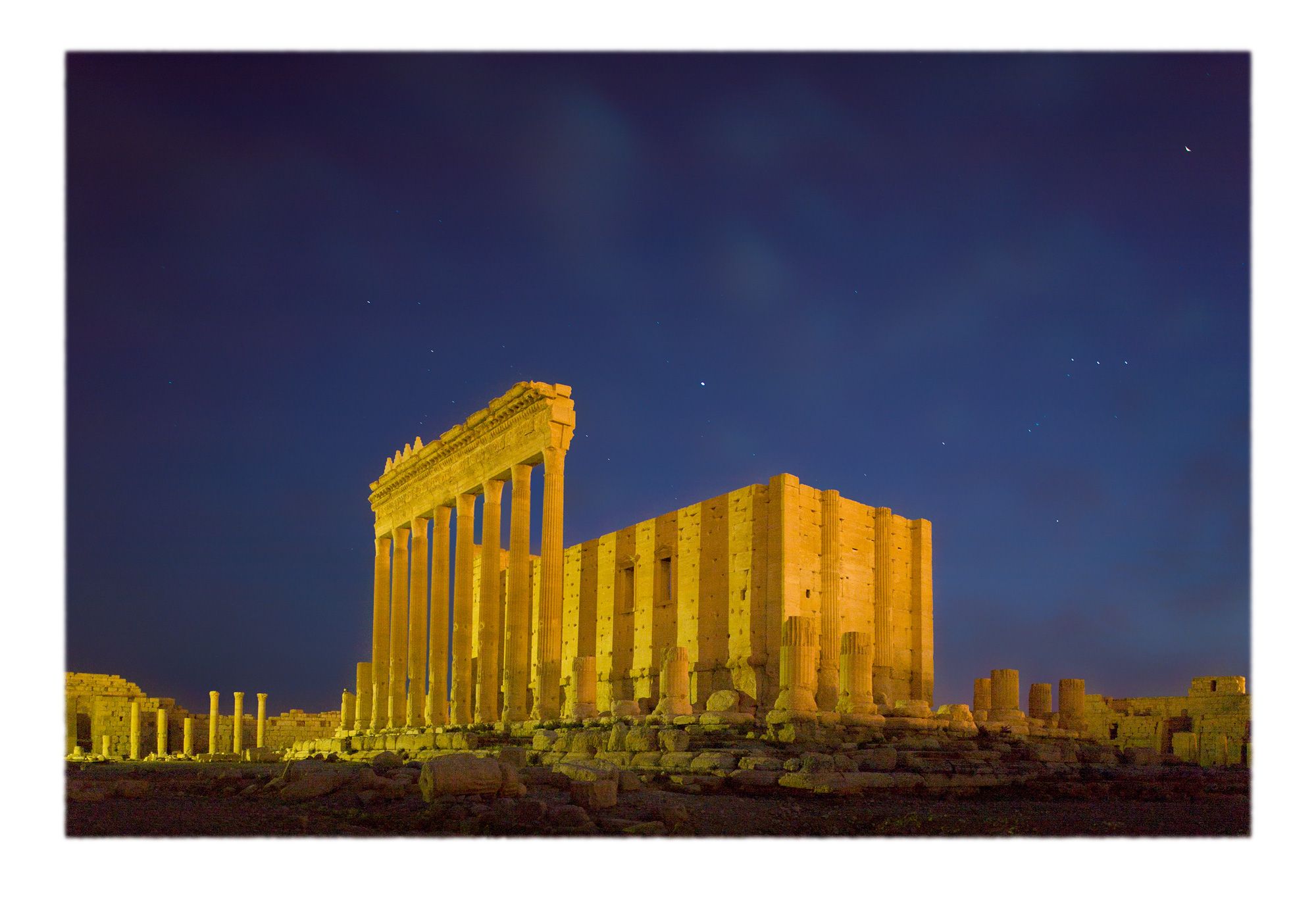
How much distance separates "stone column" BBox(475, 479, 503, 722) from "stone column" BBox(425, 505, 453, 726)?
A: 12.0ft

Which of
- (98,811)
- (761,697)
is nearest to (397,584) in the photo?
(761,697)

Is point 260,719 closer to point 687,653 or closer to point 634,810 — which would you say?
point 687,653

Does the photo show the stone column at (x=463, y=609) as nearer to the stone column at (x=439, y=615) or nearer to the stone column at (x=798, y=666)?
the stone column at (x=439, y=615)

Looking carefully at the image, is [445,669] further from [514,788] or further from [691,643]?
[514,788]

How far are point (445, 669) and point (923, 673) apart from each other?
45.6ft

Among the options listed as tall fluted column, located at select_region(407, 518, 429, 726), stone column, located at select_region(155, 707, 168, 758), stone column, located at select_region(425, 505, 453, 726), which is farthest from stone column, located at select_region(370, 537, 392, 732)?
stone column, located at select_region(155, 707, 168, 758)

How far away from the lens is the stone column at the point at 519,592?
2830 cm

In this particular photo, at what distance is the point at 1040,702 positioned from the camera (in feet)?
Answer: 91.8

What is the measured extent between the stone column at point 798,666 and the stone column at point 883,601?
687cm

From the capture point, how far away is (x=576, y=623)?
3731 cm

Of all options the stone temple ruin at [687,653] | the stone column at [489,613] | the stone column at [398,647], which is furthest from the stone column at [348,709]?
the stone column at [489,613]

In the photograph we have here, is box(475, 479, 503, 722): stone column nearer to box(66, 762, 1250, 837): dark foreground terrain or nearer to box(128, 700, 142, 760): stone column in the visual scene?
box(66, 762, 1250, 837): dark foreground terrain

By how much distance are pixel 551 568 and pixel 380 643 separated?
12.5 metres

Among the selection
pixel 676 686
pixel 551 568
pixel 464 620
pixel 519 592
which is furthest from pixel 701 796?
pixel 464 620
